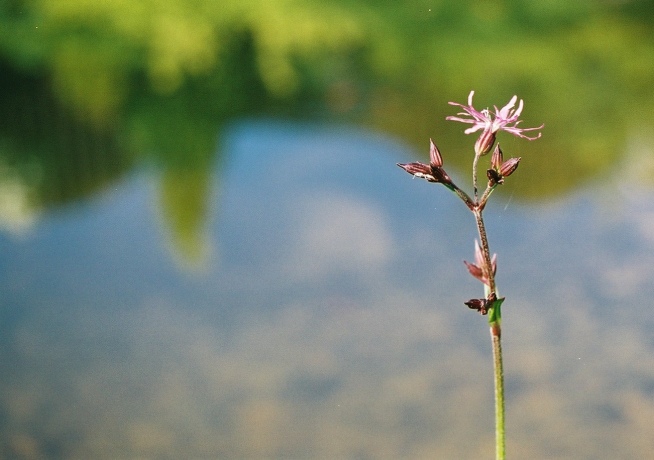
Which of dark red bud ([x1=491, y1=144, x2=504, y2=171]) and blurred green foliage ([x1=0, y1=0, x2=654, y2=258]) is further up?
blurred green foliage ([x1=0, y1=0, x2=654, y2=258])

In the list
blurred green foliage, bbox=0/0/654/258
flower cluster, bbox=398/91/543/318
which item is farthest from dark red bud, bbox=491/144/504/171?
blurred green foliage, bbox=0/0/654/258

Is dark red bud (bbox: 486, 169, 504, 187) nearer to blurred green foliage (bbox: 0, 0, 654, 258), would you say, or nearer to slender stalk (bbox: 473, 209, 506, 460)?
slender stalk (bbox: 473, 209, 506, 460)

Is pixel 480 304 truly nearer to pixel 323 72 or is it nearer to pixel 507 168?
pixel 507 168

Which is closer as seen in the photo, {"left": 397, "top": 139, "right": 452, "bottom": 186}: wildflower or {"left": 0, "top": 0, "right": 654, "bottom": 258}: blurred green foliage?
{"left": 397, "top": 139, "right": 452, "bottom": 186}: wildflower

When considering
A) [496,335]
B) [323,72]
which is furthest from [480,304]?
[323,72]

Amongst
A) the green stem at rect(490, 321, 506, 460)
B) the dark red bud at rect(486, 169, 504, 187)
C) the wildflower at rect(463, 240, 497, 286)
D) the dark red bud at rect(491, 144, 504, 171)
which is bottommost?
the green stem at rect(490, 321, 506, 460)

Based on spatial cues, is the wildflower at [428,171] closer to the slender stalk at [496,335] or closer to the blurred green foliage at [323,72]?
the slender stalk at [496,335]

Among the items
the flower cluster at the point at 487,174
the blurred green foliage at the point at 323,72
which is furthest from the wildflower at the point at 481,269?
the blurred green foliage at the point at 323,72

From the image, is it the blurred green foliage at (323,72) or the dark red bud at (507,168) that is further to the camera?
the blurred green foliage at (323,72)

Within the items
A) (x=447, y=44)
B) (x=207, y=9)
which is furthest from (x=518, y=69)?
(x=207, y=9)

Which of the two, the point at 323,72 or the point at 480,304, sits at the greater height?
the point at 323,72
